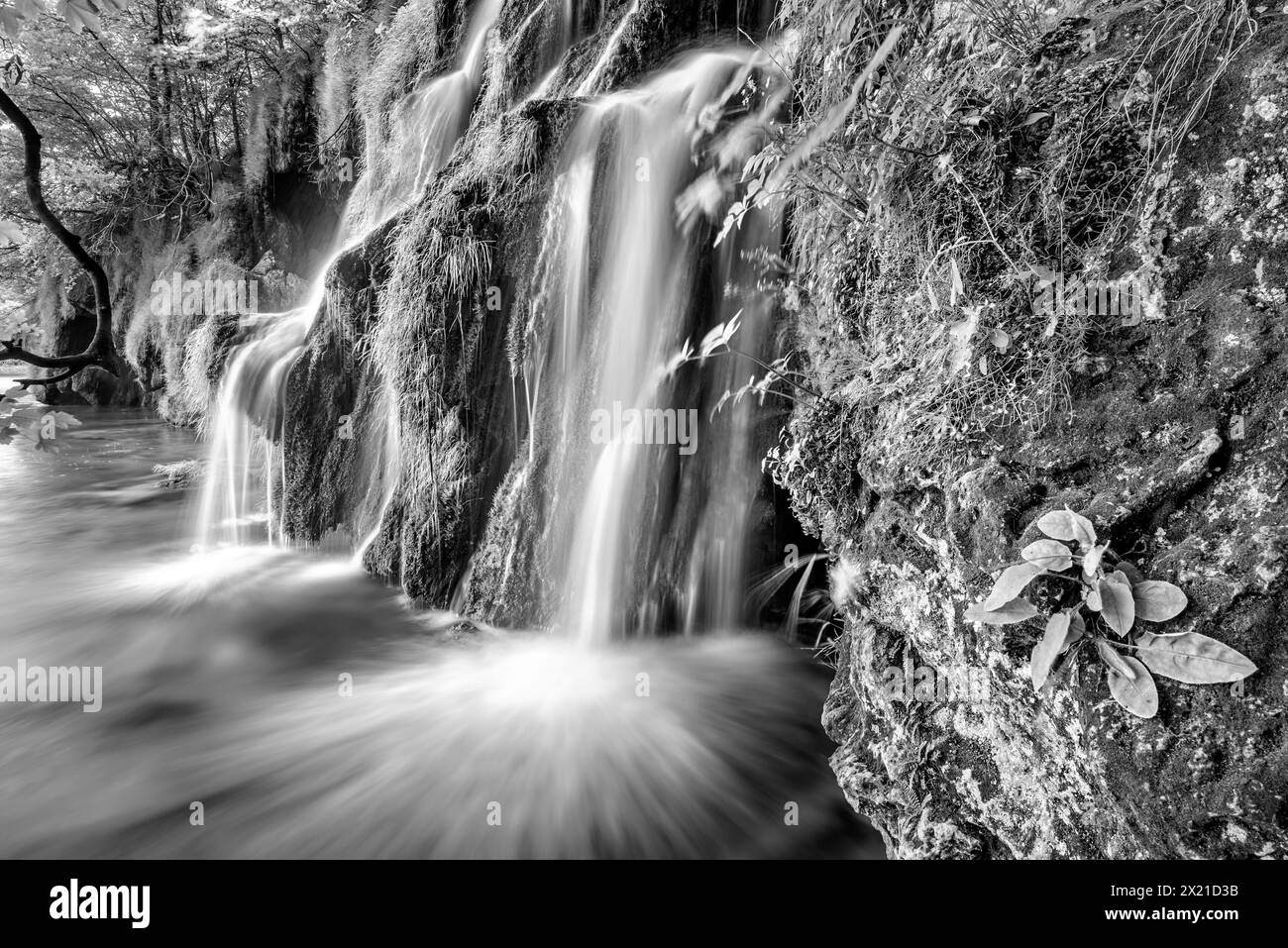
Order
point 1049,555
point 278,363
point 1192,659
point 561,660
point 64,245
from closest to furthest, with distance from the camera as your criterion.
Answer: point 1192,659 < point 1049,555 < point 64,245 < point 561,660 < point 278,363

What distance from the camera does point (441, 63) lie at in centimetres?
803

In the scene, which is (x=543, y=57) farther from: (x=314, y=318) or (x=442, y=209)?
(x=314, y=318)

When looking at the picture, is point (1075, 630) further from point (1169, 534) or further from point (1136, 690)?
point (1169, 534)

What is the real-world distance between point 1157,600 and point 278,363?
7.08m

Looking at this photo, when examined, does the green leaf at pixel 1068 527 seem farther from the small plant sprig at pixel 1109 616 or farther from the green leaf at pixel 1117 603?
the green leaf at pixel 1117 603

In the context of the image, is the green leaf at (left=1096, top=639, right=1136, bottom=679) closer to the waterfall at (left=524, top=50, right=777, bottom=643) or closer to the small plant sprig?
the small plant sprig

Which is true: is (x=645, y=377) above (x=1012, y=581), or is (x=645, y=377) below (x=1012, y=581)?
above

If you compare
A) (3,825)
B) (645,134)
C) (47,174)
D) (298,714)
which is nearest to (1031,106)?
(645,134)

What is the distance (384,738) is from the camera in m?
3.72

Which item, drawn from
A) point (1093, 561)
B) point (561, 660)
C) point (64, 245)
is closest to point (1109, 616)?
point (1093, 561)

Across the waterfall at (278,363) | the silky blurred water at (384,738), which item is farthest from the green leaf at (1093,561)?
the waterfall at (278,363)

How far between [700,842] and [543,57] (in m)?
6.66

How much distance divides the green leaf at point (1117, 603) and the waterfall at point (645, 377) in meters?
2.78

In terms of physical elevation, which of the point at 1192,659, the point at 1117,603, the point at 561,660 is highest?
the point at 1117,603
